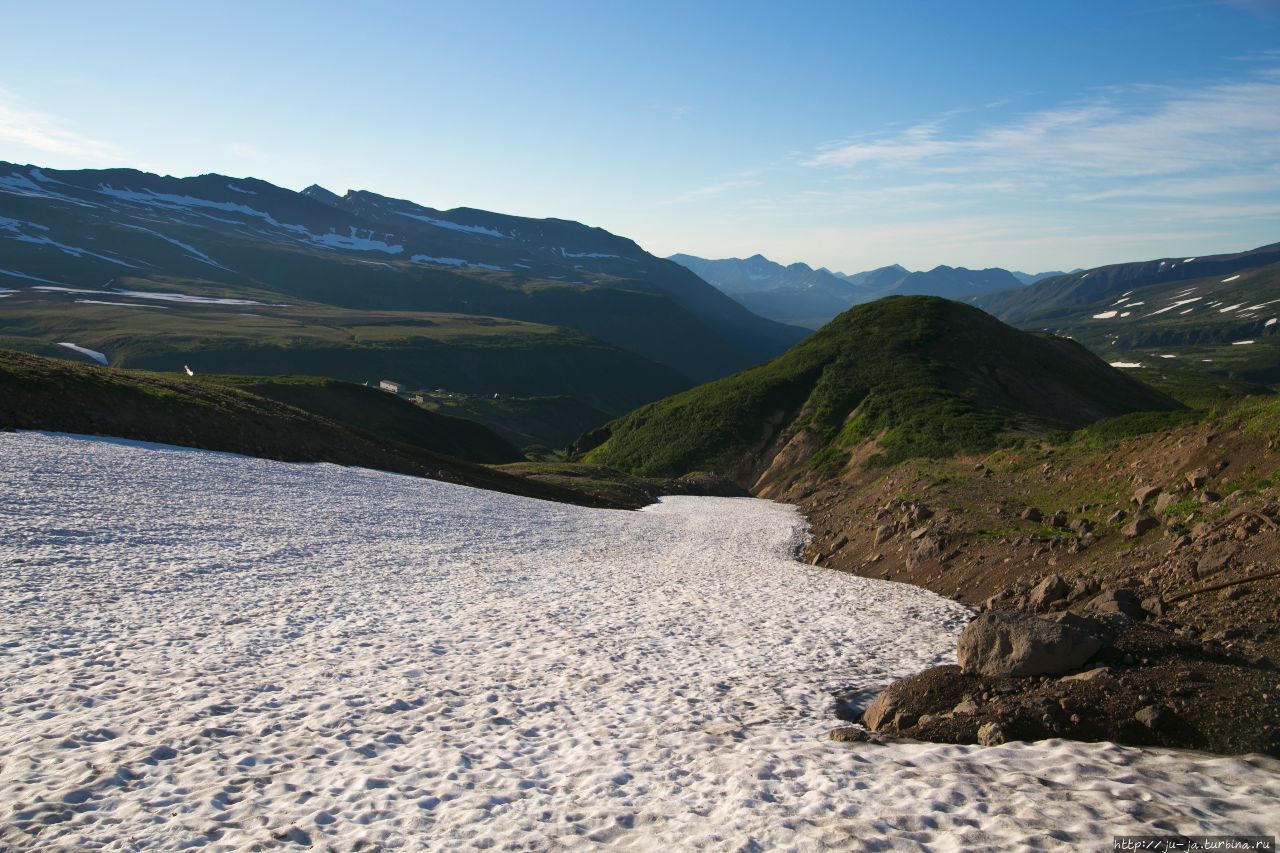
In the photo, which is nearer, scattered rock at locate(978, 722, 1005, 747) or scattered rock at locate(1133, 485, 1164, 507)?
scattered rock at locate(978, 722, 1005, 747)

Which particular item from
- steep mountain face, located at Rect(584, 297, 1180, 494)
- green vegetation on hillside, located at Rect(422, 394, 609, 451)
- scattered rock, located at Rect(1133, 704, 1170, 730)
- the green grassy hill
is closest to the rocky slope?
scattered rock, located at Rect(1133, 704, 1170, 730)

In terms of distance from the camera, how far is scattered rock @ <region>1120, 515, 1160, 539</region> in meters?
21.9

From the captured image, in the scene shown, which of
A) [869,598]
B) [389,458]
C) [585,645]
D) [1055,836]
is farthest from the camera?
[389,458]

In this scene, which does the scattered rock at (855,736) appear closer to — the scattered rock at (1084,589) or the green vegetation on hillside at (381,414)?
the scattered rock at (1084,589)

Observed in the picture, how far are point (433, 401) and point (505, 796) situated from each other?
136m

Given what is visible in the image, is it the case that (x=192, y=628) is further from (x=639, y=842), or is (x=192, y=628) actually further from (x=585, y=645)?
(x=639, y=842)

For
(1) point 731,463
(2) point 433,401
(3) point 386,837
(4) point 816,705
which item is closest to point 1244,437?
(4) point 816,705

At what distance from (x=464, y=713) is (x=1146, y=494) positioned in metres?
21.0

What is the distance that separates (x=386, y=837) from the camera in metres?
9.63

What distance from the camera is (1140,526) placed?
22.0 meters

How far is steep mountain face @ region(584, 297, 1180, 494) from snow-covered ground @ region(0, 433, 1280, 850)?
3984 centimetres

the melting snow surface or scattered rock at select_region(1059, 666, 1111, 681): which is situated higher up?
scattered rock at select_region(1059, 666, 1111, 681)

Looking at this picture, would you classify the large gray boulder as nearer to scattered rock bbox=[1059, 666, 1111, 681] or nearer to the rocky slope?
the rocky slope

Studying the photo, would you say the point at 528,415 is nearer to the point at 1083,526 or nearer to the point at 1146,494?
the point at 1083,526
